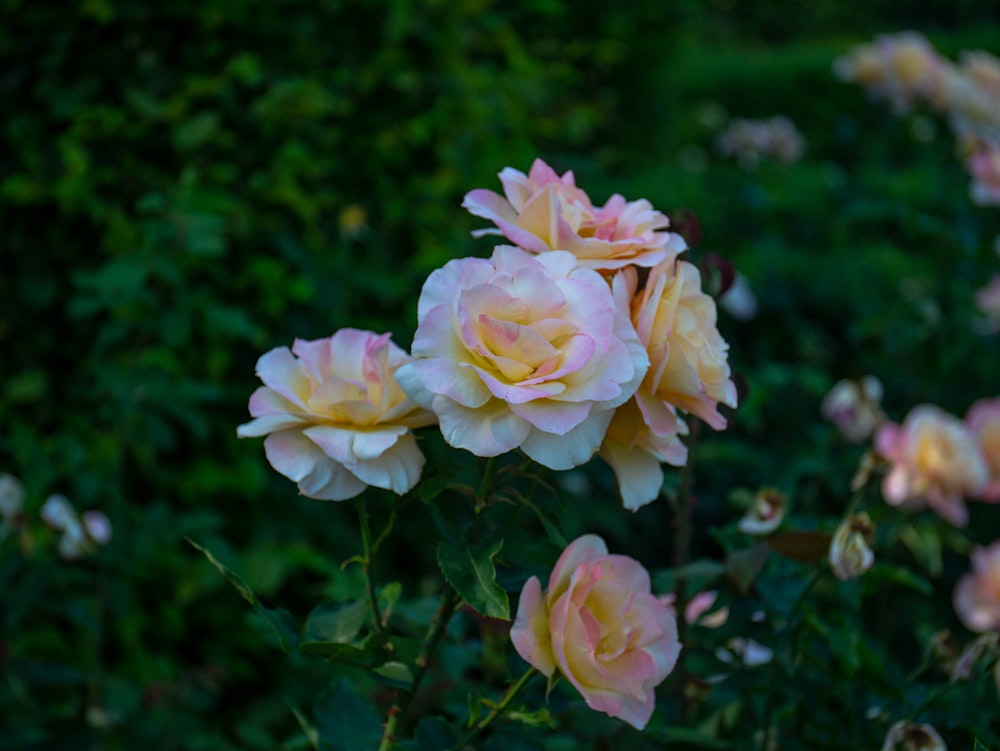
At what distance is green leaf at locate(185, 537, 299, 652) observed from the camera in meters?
0.85

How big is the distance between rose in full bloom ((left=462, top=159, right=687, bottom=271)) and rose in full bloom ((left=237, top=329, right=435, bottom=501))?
15 cm

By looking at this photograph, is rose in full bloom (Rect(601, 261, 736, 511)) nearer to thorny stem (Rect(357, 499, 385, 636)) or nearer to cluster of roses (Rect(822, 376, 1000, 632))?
thorny stem (Rect(357, 499, 385, 636))

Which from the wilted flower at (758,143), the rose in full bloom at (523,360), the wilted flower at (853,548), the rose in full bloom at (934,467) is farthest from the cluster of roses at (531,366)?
the wilted flower at (758,143)

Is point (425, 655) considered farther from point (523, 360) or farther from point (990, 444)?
point (990, 444)

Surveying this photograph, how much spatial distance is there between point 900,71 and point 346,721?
331cm

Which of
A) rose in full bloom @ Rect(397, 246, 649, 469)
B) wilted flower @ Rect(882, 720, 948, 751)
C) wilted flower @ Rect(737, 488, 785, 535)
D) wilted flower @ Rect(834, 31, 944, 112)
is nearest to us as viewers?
rose in full bloom @ Rect(397, 246, 649, 469)

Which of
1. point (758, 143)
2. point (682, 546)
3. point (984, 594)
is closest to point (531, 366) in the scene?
point (682, 546)

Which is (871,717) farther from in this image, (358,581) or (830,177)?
(830,177)

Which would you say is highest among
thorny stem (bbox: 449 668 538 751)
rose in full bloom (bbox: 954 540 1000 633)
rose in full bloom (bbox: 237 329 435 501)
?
rose in full bloom (bbox: 237 329 435 501)

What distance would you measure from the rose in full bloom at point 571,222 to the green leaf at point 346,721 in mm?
450

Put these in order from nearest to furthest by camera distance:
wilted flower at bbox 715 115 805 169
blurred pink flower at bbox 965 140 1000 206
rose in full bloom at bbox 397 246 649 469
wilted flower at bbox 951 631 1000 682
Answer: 1. rose in full bloom at bbox 397 246 649 469
2. wilted flower at bbox 951 631 1000 682
3. blurred pink flower at bbox 965 140 1000 206
4. wilted flower at bbox 715 115 805 169

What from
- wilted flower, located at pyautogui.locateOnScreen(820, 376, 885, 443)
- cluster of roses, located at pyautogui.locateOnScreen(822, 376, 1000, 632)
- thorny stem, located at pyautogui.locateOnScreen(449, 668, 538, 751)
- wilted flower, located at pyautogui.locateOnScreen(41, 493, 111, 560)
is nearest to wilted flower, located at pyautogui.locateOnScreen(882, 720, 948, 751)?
thorny stem, located at pyautogui.locateOnScreen(449, 668, 538, 751)

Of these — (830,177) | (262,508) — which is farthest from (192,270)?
(830,177)

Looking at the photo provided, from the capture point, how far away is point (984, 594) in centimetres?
195
